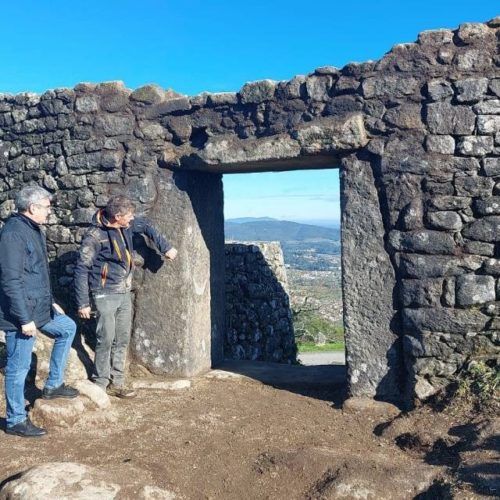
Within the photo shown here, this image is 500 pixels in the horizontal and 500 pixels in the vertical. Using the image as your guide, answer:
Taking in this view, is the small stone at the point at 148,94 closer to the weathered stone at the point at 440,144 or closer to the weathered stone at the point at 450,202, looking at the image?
the weathered stone at the point at 440,144

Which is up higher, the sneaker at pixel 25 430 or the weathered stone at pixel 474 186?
the weathered stone at pixel 474 186

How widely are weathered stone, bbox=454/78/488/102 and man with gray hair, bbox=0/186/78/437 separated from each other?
3262mm

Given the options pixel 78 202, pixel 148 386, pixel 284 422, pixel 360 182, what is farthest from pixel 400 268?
pixel 78 202

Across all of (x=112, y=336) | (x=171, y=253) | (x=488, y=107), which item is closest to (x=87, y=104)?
(x=171, y=253)

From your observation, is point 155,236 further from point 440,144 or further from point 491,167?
point 491,167

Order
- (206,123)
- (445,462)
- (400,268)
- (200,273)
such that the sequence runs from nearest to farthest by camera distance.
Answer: (445,462) → (400,268) → (206,123) → (200,273)

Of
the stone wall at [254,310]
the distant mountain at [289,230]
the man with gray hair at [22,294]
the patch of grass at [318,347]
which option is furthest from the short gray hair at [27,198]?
the distant mountain at [289,230]

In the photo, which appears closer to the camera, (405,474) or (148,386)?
(405,474)

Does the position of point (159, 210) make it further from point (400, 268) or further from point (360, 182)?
point (400, 268)

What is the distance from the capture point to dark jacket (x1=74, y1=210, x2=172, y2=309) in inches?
205

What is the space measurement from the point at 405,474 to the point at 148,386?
280 cm

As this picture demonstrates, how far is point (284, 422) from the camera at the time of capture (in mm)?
4711

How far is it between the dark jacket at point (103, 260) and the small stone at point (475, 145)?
294 cm

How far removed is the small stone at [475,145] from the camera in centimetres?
459
